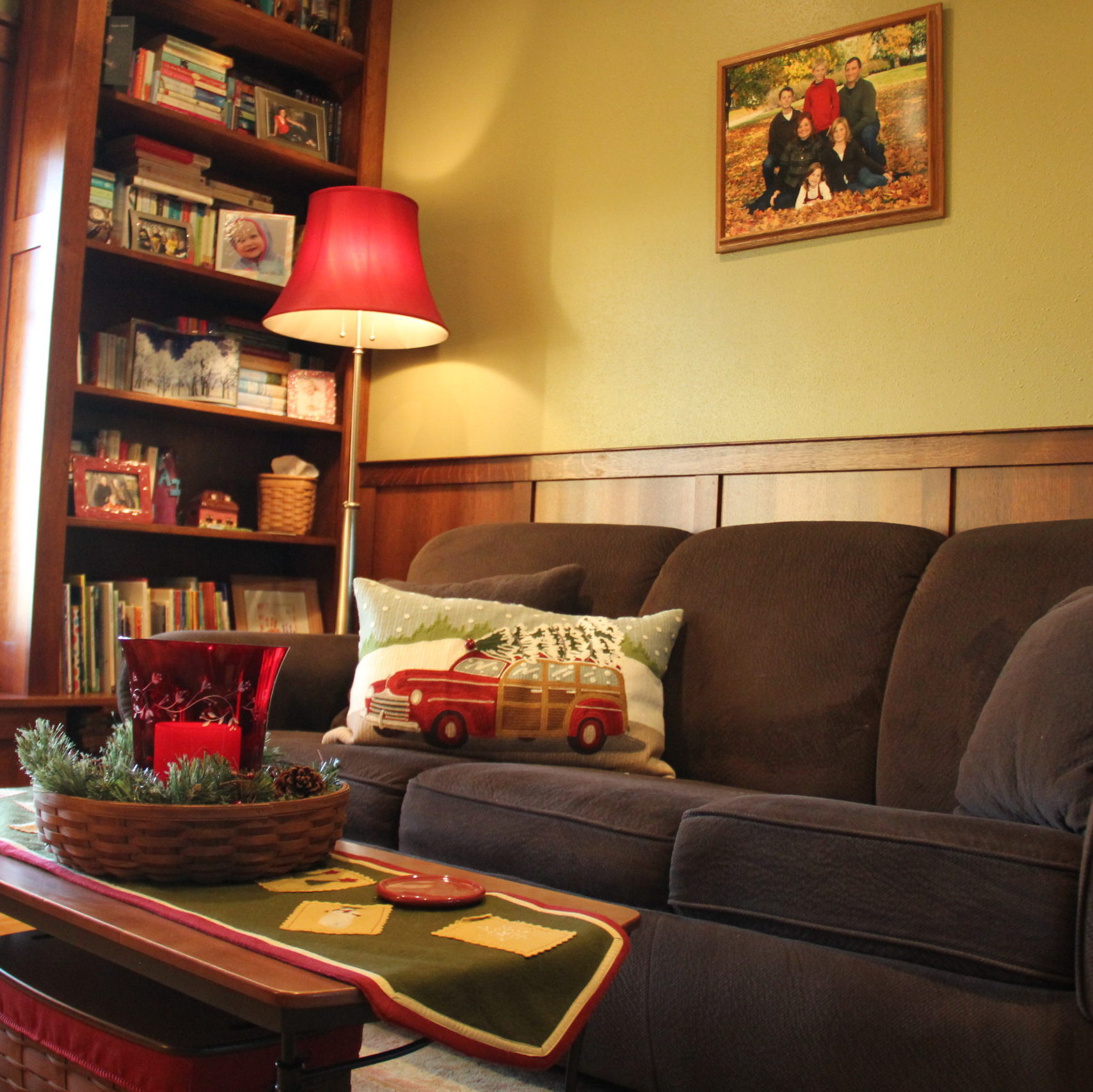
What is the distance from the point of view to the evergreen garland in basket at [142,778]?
1154mm

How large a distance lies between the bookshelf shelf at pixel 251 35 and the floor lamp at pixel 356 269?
699mm

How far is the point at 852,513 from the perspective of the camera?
2580 millimetres

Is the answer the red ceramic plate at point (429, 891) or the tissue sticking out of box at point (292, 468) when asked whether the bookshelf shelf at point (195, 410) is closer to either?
the tissue sticking out of box at point (292, 468)

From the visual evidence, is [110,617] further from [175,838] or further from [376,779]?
[175,838]

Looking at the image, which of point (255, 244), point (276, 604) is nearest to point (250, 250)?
point (255, 244)

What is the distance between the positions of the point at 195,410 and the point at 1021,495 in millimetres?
2189

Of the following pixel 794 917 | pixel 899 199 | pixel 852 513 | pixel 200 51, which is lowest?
pixel 794 917

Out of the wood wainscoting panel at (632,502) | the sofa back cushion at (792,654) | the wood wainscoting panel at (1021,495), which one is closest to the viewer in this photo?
the sofa back cushion at (792,654)

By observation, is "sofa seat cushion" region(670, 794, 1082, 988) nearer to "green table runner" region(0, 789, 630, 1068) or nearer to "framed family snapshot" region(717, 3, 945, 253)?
"green table runner" region(0, 789, 630, 1068)

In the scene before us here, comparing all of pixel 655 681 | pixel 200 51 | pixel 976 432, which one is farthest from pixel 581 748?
pixel 200 51

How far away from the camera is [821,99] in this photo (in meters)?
2.70

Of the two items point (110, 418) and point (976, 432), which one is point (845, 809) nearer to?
point (976, 432)

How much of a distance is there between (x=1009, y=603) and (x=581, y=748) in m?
0.75

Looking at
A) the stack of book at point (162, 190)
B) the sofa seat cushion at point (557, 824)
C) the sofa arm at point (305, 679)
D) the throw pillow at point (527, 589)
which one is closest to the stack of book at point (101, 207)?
the stack of book at point (162, 190)
